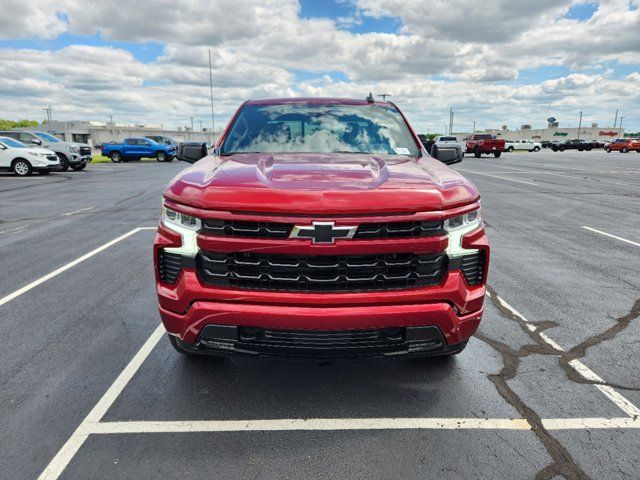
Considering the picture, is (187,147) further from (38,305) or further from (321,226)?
(321,226)

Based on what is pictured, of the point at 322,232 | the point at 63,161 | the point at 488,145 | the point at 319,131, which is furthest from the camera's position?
the point at 488,145

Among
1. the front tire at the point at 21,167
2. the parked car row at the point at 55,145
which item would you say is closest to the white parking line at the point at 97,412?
the front tire at the point at 21,167

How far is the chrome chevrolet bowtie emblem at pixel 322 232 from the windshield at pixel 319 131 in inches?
57.5

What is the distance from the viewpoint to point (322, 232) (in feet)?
7.91

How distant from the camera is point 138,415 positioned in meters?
2.75

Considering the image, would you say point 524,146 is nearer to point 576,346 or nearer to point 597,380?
point 576,346

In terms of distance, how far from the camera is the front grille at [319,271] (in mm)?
2482

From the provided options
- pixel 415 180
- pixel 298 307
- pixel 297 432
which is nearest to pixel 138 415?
pixel 297 432

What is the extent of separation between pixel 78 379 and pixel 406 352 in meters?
2.22

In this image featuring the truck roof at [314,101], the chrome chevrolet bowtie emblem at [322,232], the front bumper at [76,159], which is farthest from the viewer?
the front bumper at [76,159]

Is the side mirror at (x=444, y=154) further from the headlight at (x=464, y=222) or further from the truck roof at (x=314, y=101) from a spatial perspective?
the headlight at (x=464, y=222)

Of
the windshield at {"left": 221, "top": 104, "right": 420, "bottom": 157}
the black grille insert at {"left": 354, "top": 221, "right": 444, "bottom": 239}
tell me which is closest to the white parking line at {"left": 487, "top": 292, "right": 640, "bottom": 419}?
the black grille insert at {"left": 354, "top": 221, "right": 444, "bottom": 239}

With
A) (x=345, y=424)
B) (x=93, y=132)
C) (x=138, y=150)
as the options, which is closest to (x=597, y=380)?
(x=345, y=424)

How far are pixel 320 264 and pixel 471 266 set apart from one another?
2.95 ft
